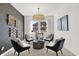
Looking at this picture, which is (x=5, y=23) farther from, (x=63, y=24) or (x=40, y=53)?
(x=63, y=24)

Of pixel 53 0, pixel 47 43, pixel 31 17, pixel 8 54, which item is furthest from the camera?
pixel 47 43

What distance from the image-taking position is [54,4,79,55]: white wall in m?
3.13

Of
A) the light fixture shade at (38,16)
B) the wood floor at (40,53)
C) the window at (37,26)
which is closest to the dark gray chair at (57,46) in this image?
the wood floor at (40,53)

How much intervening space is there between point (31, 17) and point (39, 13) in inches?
10.4

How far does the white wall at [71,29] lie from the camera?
3.13m

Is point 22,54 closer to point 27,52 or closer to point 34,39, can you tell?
point 27,52

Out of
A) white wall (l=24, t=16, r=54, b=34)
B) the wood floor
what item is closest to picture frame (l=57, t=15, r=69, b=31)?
white wall (l=24, t=16, r=54, b=34)

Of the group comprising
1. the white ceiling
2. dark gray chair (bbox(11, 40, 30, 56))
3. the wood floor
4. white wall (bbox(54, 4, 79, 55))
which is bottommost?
the wood floor

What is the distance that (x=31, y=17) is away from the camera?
3.18 metres

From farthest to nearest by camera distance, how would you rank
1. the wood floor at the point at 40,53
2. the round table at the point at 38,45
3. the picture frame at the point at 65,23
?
the round table at the point at 38,45, the picture frame at the point at 65,23, the wood floor at the point at 40,53

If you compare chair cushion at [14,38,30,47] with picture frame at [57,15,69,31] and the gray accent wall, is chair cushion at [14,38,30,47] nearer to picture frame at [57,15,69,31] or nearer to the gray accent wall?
the gray accent wall

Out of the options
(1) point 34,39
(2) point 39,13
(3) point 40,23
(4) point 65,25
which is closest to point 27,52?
(1) point 34,39

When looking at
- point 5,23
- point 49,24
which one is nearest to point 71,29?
point 49,24

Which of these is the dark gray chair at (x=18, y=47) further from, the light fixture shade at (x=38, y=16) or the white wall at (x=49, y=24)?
the light fixture shade at (x=38, y=16)
